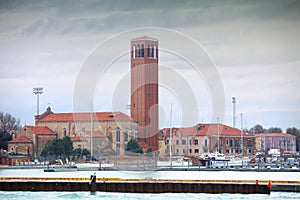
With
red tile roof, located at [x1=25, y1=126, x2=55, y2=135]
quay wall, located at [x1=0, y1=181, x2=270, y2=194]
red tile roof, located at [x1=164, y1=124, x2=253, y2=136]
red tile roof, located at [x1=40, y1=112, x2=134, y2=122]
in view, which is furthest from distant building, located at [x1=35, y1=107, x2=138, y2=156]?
quay wall, located at [x1=0, y1=181, x2=270, y2=194]

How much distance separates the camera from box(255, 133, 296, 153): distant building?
16700cm

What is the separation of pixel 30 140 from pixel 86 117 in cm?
1299

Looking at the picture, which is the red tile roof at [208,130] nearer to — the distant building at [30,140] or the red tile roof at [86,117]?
the red tile roof at [86,117]

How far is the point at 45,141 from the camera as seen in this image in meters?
137

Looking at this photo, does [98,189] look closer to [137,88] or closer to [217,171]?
[217,171]

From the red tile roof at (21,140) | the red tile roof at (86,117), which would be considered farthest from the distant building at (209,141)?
the red tile roof at (21,140)

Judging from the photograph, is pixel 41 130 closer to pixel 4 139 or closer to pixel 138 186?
pixel 4 139

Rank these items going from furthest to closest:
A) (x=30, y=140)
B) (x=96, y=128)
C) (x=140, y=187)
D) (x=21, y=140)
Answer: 1. (x=96, y=128)
2. (x=30, y=140)
3. (x=21, y=140)
4. (x=140, y=187)

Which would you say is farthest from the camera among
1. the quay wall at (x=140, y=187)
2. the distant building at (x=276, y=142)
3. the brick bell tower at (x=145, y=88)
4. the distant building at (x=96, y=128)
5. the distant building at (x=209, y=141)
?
the distant building at (x=276, y=142)

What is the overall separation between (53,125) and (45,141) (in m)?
7.64

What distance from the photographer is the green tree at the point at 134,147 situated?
130375 millimetres

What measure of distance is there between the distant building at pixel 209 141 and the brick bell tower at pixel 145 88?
5.06 meters

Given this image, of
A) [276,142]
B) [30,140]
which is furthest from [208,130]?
[30,140]

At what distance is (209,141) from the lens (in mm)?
141500
